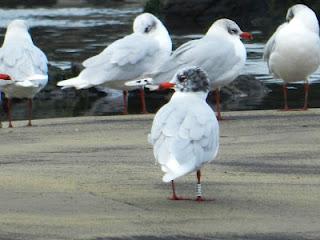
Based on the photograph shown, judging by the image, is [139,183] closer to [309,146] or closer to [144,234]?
[144,234]

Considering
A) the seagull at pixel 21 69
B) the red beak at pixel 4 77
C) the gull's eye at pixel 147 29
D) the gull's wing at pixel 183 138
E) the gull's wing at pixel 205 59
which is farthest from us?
the gull's eye at pixel 147 29

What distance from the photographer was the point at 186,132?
7.36 meters

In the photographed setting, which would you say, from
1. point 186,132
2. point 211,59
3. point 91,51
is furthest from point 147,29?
point 91,51

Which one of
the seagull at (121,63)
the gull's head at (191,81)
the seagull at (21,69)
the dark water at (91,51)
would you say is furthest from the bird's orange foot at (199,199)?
the dark water at (91,51)

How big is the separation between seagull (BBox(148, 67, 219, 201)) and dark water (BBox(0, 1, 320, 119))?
886cm

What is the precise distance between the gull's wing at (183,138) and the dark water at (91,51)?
9149mm

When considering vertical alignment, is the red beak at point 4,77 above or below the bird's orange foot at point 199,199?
below

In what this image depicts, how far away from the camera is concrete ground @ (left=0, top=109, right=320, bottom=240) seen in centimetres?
682

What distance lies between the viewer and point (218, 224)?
6.94 m

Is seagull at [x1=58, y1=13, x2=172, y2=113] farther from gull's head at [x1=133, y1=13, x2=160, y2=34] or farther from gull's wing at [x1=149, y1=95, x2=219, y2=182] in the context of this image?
gull's wing at [x1=149, y1=95, x2=219, y2=182]

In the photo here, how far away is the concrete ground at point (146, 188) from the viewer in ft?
22.4

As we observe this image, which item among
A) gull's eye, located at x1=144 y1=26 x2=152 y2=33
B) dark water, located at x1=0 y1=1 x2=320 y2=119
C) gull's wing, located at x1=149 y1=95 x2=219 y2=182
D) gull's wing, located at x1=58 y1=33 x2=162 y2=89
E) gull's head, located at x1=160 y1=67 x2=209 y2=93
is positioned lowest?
dark water, located at x1=0 y1=1 x2=320 y2=119

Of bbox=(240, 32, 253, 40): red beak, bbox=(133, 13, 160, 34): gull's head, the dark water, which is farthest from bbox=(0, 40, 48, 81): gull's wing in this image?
the dark water

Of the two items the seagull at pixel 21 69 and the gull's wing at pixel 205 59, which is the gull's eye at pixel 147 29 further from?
the gull's wing at pixel 205 59
